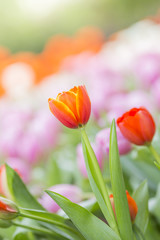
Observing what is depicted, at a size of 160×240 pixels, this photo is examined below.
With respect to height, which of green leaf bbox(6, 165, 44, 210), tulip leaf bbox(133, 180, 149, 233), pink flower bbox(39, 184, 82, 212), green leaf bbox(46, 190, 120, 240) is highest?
green leaf bbox(6, 165, 44, 210)

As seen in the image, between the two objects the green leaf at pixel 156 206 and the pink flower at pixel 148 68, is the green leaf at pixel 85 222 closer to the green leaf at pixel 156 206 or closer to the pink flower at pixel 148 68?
the green leaf at pixel 156 206

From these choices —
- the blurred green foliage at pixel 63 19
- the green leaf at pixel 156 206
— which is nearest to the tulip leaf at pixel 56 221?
the green leaf at pixel 156 206

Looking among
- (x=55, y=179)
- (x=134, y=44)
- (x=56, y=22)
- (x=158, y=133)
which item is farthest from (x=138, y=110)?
(x=56, y=22)

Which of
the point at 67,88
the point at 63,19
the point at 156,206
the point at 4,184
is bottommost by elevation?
the point at 156,206

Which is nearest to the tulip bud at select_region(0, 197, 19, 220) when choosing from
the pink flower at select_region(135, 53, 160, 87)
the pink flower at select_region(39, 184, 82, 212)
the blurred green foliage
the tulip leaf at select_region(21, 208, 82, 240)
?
the tulip leaf at select_region(21, 208, 82, 240)

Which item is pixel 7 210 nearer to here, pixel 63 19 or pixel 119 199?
pixel 119 199

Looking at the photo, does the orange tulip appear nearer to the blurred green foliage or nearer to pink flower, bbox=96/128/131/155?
pink flower, bbox=96/128/131/155

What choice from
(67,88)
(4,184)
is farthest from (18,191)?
(67,88)
